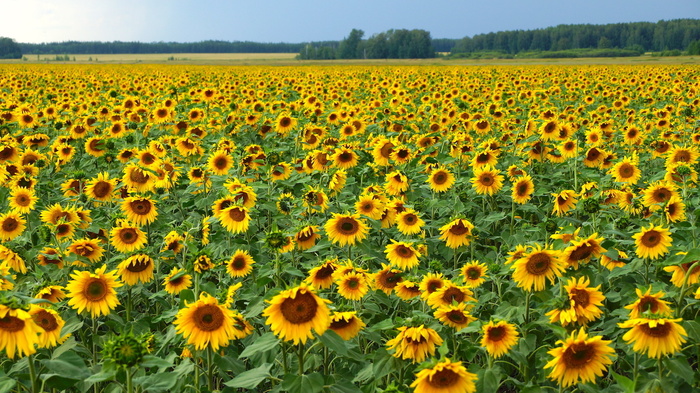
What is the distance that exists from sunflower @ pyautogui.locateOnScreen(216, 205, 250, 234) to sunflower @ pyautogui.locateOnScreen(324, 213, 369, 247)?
Result: 0.71 meters

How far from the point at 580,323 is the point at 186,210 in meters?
4.95

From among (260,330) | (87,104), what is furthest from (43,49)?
(260,330)

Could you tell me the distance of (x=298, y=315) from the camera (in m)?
2.55

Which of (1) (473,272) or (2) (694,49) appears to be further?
(2) (694,49)

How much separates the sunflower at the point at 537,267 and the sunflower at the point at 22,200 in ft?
14.8

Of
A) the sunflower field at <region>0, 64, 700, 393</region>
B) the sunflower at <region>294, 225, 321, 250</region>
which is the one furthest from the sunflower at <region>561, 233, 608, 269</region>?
the sunflower at <region>294, 225, 321, 250</region>

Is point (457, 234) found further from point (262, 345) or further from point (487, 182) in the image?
point (262, 345)

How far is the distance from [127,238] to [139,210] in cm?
59

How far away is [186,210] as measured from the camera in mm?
6730

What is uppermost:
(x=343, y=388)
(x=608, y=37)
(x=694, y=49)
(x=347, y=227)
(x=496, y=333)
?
(x=608, y=37)

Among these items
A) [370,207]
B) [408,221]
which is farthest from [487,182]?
[370,207]

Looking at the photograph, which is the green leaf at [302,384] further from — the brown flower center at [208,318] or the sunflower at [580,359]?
the sunflower at [580,359]

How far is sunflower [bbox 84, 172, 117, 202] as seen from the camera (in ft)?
18.1

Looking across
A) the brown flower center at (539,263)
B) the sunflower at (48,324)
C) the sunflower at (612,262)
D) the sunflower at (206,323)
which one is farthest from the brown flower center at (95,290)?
the sunflower at (612,262)
